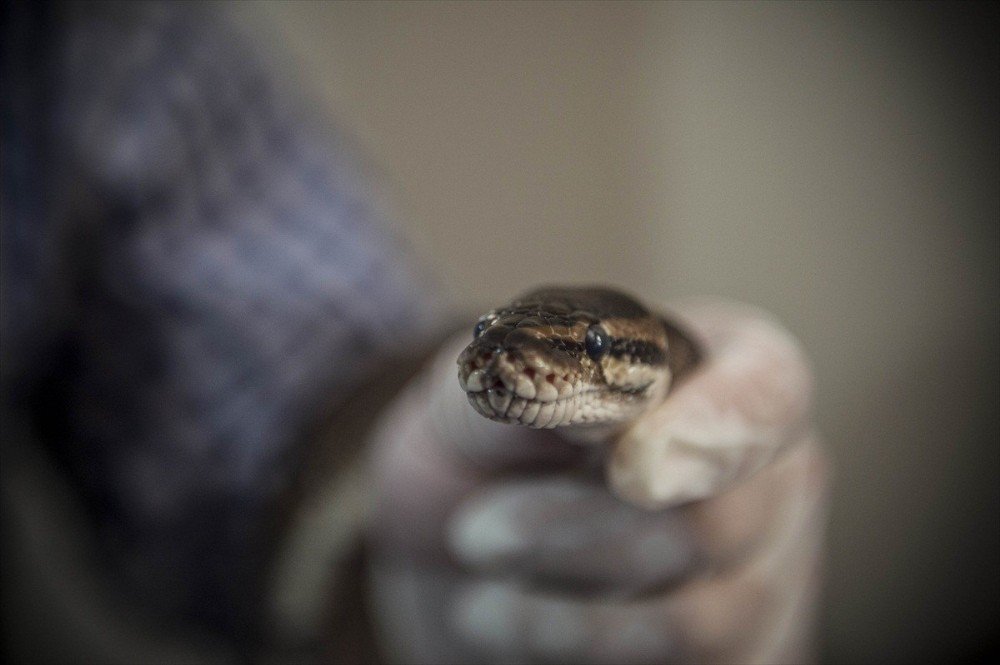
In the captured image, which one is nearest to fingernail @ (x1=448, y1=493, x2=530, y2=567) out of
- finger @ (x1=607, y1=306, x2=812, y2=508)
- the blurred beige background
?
finger @ (x1=607, y1=306, x2=812, y2=508)

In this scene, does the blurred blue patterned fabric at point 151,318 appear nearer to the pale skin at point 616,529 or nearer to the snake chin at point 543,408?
the pale skin at point 616,529

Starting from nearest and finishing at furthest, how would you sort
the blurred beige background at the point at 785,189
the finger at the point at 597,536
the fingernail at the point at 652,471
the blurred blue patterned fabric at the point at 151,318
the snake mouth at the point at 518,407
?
the snake mouth at the point at 518,407
the fingernail at the point at 652,471
the finger at the point at 597,536
the blurred blue patterned fabric at the point at 151,318
the blurred beige background at the point at 785,189

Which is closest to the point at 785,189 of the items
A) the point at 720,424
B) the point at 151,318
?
the point at 720,424

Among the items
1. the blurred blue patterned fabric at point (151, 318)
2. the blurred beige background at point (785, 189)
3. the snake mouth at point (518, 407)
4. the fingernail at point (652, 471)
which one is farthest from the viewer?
the blurred beige background at point (785, 189)

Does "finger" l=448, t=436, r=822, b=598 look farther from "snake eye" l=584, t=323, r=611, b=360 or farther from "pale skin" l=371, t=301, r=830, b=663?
"snake eye" l=584, t=323, r=611, b=360

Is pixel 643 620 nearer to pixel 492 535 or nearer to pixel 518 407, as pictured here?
pixel 492 535

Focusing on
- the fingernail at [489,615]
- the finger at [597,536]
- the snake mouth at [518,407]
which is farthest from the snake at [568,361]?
the fingernail at [489,615]
